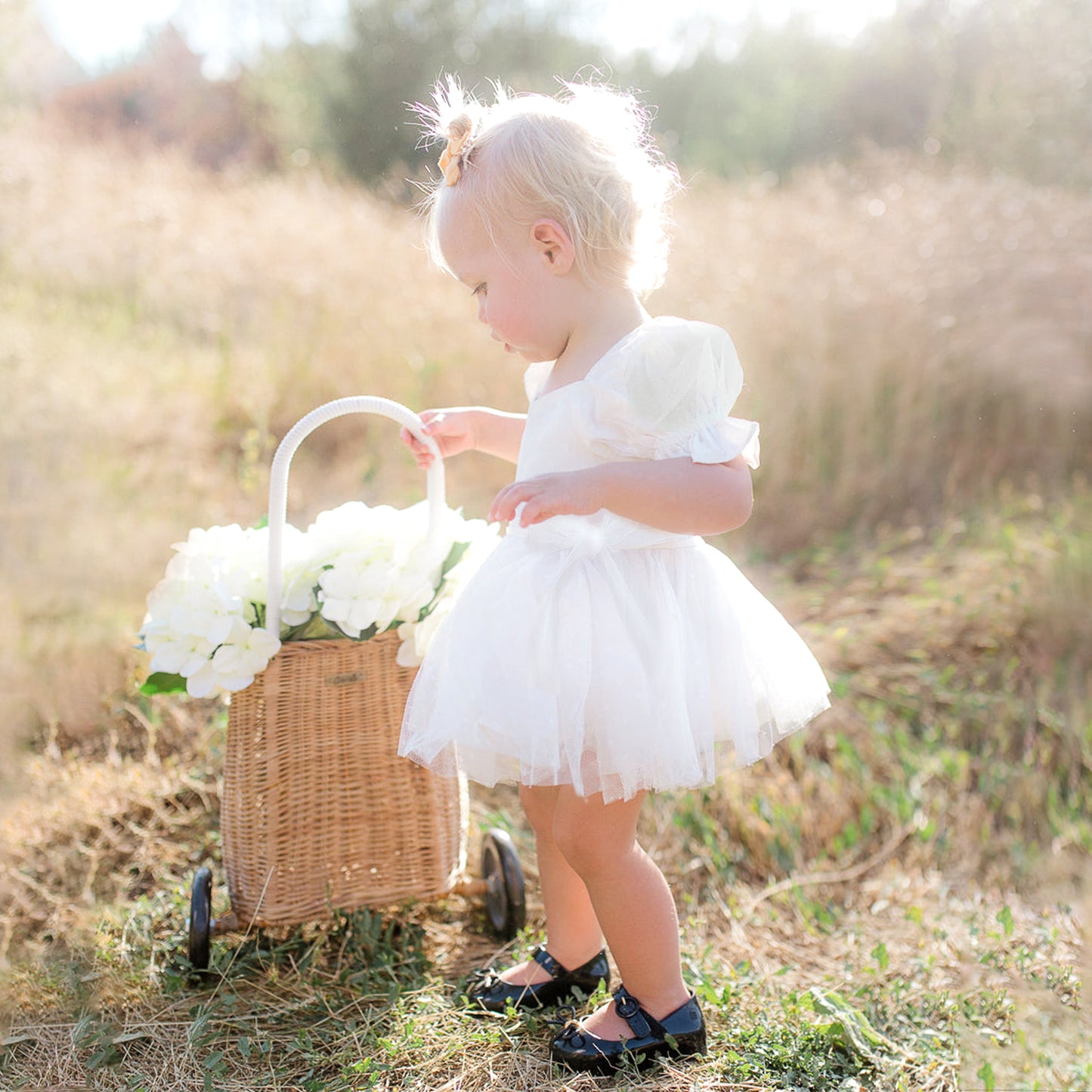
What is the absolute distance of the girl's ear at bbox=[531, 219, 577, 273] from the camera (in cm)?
148

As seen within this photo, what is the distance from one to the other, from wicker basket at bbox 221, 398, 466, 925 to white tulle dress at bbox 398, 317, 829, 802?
0.95 feet

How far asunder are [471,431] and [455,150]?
52 cm

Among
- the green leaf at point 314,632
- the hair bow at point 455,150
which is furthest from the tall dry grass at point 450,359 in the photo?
the hair bow at point 455,150

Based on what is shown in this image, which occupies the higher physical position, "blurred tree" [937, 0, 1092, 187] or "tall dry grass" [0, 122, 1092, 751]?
"blurred tree" [937, 0, 1092, 187]

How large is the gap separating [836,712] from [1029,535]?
4.28 feet

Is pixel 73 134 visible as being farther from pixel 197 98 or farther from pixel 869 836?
pixel 869 836

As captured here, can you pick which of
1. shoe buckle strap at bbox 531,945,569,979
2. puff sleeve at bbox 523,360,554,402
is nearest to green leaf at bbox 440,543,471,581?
puff sleeve at bbox 523,360,554,402

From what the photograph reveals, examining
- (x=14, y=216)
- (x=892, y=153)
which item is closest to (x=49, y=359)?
(x=14, y=216)

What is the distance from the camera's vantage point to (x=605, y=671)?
1.40m

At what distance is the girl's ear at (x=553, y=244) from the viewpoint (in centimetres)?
148

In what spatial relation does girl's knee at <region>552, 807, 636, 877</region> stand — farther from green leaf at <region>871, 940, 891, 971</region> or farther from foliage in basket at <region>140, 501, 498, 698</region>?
green leaf at <region>871, 940, 891, 971</region>

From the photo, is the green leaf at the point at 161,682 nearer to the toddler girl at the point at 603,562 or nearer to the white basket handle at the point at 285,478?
the white basket handle at the point at 285,478

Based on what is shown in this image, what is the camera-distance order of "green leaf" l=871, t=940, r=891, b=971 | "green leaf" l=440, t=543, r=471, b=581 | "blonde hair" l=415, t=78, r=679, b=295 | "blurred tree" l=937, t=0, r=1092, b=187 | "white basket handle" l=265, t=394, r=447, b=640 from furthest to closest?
"blurred tree" l=937, t=0, r=1092, b=187 → "green leaf" l=871, t=940, r=891, b=971 → "green leaf" l=440, t=543, r=471, b=581 → "white basket handle" l=265, t=394, r=447, b=640 → "blonde hair" l=415, t=78, r=679, b=295

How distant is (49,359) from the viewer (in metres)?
4.13
